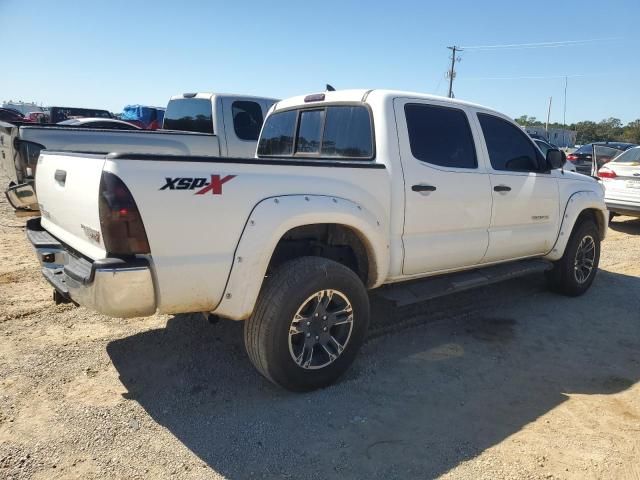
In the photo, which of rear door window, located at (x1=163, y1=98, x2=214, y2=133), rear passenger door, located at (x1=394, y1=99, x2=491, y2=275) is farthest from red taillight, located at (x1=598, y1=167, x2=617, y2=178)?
rear door window, located at (x1=163, y1=98, x2=214, y2=133)

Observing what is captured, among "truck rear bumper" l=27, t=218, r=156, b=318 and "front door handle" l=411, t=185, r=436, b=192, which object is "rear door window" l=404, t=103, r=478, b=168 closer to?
"front door handle" l=411, t=185, r=436, b=192

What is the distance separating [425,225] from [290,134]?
1.56 metres

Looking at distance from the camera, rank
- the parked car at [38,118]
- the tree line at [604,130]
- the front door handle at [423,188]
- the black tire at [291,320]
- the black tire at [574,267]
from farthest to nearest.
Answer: the tree line at [604,130] < the parked car at [38,118] < the black tire at [574,267] < the front door handle at [423,188] < the black tire at [291,320]

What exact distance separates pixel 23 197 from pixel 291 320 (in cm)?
329

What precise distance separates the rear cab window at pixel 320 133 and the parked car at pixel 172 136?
1842 mm

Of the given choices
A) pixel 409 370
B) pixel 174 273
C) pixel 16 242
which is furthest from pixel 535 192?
pixel 16 242

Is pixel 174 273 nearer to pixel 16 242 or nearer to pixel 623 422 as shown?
pixel 623 422

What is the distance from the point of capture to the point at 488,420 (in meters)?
3.05

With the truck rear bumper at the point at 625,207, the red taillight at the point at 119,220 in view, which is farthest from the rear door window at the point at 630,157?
the red taillight at the point at 119,220

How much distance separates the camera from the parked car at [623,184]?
9.14 m

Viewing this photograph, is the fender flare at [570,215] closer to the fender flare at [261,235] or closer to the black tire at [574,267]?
the black tire at [574,267]

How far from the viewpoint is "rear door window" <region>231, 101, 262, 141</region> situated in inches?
306

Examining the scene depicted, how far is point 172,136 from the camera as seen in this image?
251 inches

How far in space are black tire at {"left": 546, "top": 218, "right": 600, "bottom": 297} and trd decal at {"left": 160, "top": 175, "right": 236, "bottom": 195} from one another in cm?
412
